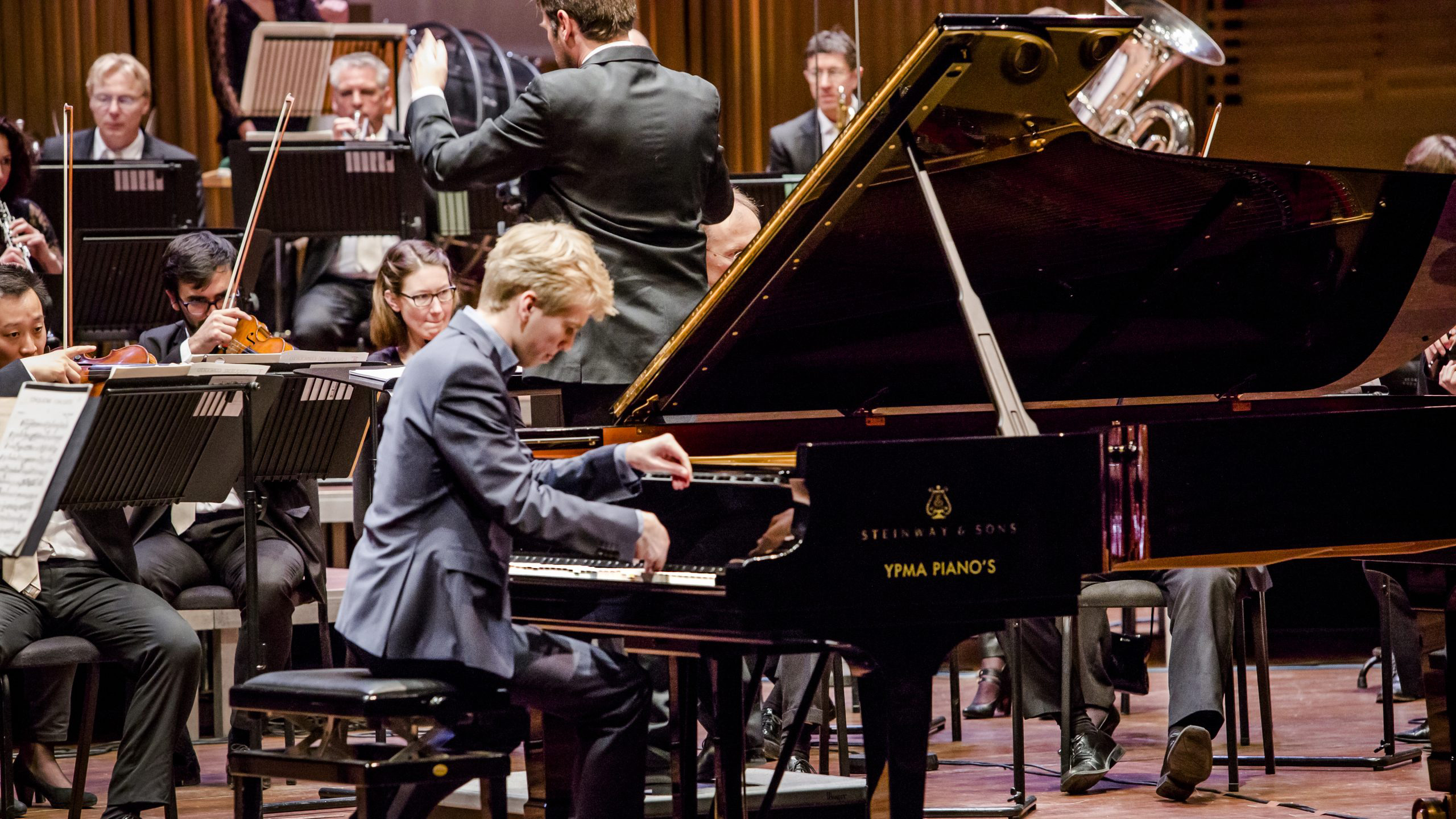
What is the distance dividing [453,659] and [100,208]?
3619 mm

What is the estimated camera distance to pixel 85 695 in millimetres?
3877

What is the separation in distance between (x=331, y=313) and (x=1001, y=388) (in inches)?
147

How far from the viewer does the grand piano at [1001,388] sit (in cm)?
260

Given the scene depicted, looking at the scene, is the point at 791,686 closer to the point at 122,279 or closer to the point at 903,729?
the point at 903,729

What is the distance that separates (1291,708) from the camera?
17.5 feet

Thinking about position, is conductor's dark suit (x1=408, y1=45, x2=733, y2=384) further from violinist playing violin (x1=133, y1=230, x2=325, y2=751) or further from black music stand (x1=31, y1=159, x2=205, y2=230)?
black music stand (x1=31, y1=159, x2=205, y2=230)

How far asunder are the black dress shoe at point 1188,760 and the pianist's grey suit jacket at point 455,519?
6.15 feet

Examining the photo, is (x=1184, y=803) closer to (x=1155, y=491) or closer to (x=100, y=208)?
(x=1155, y=491)

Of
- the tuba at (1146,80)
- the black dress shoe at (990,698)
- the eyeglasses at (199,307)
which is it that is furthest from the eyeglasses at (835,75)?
the eyeglasses at (199,307)

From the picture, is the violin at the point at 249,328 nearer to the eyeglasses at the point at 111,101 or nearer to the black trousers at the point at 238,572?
the black trousers at the point at 238,572

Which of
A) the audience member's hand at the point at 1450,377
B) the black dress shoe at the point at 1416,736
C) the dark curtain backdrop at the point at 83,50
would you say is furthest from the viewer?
the dark curtain backdrop at the point at 83,50

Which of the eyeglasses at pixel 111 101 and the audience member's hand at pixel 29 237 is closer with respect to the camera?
the audience member's hand at pixel 29 237

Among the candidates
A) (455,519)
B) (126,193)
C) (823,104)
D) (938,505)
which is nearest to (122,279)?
(126,193)

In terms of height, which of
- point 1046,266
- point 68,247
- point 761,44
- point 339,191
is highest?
point 761,44
